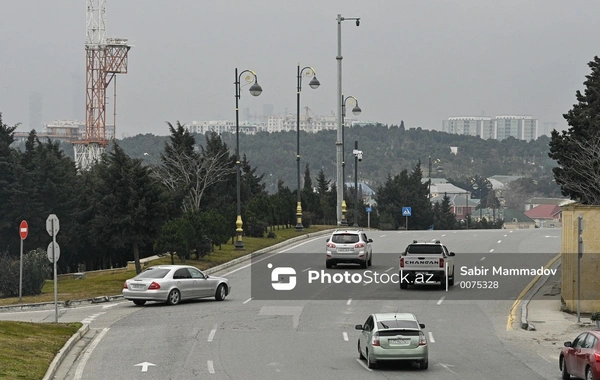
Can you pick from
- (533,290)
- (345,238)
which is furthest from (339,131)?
(533,290)

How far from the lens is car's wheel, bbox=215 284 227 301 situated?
36.0 metres

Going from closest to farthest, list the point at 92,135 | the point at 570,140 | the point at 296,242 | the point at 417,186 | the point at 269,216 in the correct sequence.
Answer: the point at 570,140 < the point at 296,242 < the point at 269,216 < the point at 92,135 < the point at 417,186

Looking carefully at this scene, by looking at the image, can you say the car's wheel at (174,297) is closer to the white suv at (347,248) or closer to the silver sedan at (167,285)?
the silver sedan at (167,285)

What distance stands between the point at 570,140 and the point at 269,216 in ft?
72.2

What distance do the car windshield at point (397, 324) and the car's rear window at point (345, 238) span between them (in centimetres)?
2201

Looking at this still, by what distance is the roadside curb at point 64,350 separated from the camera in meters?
20.8

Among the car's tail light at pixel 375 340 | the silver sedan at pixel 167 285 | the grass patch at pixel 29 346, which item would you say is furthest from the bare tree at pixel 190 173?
the car's tail light at pixel 375 340

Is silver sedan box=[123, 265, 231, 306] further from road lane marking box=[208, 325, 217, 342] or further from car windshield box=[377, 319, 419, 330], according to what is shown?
car windshield box=[377, 319, 419, 330]

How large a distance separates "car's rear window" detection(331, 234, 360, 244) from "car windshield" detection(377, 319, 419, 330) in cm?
2201

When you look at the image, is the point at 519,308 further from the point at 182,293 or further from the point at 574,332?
the point at 182,293

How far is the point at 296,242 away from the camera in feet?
193

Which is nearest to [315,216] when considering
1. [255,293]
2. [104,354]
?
[255,293]

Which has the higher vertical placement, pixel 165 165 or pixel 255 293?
pixel 165 165

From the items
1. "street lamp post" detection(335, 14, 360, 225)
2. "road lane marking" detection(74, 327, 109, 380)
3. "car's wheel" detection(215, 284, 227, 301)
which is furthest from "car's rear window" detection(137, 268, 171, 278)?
"street lamp post" detection(335, 14, 360, 225)
